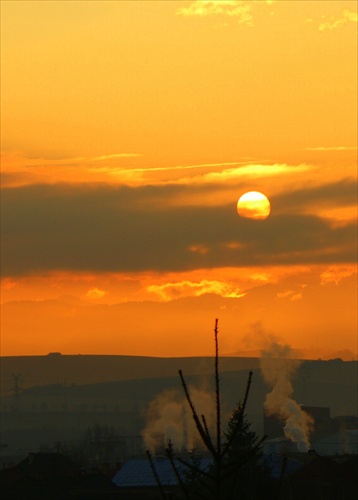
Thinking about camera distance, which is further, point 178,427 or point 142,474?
point 178,427

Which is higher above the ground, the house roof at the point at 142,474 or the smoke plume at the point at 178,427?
the smoke plume at the point at 178,427

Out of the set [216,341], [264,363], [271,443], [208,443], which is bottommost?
[208,443]

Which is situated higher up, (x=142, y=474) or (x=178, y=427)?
(x=178, y=427)

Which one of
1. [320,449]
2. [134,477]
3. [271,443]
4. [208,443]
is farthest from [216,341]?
[320,449]

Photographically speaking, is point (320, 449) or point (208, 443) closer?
point (208, 443)

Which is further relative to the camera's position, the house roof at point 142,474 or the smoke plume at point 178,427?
the smoke plume at point 178,427

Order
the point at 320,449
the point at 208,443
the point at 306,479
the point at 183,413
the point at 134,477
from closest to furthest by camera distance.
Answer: the point at 208,443, the point at 306,479, the point at 134,477, the point at 320,449, the point at 183,413

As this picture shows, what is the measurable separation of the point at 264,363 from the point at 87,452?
3361cm

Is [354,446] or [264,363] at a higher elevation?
[264,363]

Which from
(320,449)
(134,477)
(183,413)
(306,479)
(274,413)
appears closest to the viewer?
(306,479)

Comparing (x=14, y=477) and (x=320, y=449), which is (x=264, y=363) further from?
(x=14, y=477)

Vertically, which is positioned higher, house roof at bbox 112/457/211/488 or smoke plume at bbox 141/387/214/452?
smoke plume at bbox 141/387/214/452

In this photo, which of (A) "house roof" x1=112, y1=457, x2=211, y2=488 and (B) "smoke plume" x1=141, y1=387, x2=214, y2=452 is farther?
(B) "smoke plume" x1=141, y1=387, x2=214, y2=452

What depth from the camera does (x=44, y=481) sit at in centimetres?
6994
